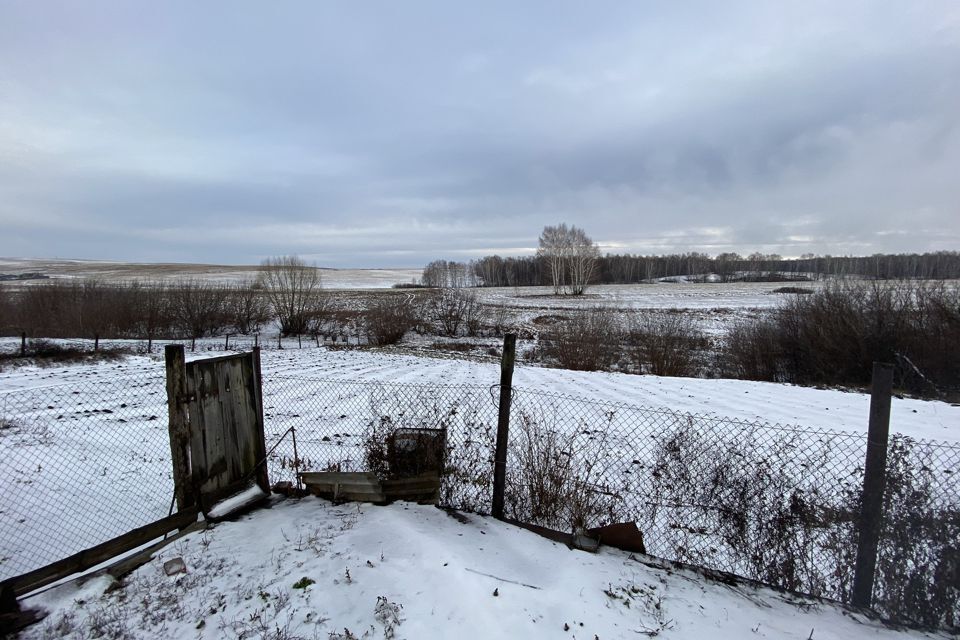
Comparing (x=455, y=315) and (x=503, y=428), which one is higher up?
(x=503, y=428)

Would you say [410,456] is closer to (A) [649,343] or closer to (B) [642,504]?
(B) [642,504]

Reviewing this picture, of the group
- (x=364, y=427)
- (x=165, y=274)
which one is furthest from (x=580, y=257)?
(x=165, y=274)

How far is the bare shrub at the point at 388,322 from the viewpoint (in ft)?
91.6

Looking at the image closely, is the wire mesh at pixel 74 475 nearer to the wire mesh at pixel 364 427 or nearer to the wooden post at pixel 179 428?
the wooden post at pixel 179 428

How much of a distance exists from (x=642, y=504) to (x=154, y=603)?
165 inches

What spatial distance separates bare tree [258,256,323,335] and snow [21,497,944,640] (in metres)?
29.1

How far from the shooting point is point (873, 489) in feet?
10.3

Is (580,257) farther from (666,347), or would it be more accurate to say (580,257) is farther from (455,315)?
(666,347)

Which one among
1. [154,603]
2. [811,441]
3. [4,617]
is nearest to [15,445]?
Result: [4,617]

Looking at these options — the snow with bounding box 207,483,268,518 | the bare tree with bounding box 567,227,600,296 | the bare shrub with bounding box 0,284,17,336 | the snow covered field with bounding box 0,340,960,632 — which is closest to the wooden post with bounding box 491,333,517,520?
the snow covered field with bounding box 0,340,960,632

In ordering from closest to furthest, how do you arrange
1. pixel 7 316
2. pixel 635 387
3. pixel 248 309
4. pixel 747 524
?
1. pixel 747 524
2. pixel 635 387
3. pixel 7 316
4. pixel 248 309

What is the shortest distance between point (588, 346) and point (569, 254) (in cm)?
4493

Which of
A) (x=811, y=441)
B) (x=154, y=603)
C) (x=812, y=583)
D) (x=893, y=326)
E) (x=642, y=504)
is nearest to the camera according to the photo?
(x=154, y=603)

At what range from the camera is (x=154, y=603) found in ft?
9.71
